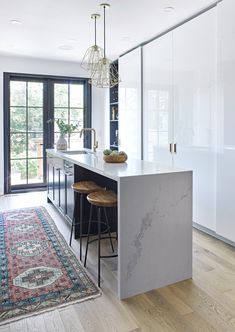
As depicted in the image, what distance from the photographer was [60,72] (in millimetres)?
6293

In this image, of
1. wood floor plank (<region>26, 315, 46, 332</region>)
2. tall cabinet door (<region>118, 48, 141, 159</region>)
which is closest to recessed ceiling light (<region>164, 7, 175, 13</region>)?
tall cabinet door (<region>118, 48, 141, 159</region>)

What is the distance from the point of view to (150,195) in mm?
2266

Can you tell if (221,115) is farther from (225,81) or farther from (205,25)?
(205,25)

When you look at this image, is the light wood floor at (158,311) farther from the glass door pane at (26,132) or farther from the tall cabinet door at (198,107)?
the glass door pane at (26,132)

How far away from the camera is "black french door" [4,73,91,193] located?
5.99 meters

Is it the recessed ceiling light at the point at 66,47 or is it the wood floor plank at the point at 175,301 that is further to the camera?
the recessed ceiling light at the point at 66,47

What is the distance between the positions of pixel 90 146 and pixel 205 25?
394 cm

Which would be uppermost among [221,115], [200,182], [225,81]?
[225,81]

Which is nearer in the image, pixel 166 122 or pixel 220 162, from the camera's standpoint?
pixel 220 162

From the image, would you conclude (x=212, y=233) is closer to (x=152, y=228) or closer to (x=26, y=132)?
(x=152, y=228)

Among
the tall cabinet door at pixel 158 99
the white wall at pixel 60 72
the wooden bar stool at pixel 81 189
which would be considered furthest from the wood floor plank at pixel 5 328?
the white wall at pixel 60 72

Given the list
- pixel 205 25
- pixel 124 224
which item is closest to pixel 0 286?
pixel 124 224

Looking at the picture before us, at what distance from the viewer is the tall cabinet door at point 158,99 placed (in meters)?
4.17

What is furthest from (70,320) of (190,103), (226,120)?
(190,103)
